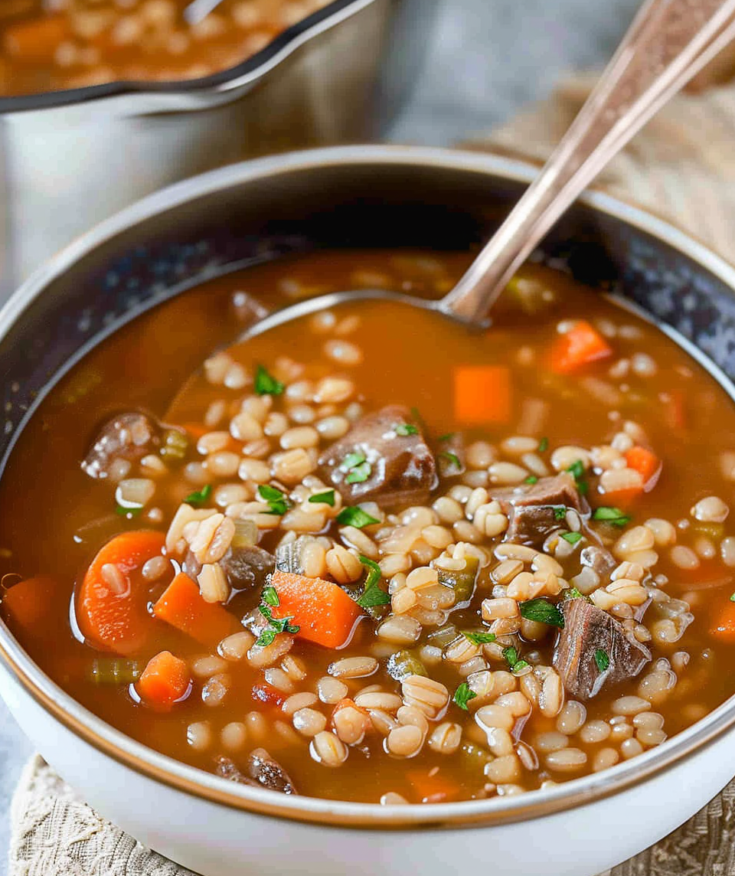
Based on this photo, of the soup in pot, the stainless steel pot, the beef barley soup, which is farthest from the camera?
the soup in pot

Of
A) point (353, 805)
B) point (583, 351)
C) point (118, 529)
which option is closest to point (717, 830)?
point (353, 805)

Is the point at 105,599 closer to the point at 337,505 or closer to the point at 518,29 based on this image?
the point at 337,505

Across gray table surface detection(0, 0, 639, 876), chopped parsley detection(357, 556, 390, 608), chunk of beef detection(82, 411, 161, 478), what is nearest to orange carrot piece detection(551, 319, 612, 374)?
chopped parsley detection(357, 556, 390, 608)

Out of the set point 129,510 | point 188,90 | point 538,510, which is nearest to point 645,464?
point 538,510

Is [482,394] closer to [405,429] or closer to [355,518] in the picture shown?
[405,429]

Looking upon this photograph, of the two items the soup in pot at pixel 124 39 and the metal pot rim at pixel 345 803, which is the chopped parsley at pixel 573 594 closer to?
the metal pot rim at pixel 345 803

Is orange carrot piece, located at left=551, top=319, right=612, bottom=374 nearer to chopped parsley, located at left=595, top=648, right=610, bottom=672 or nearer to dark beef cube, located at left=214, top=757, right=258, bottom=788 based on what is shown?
chopped parsley, located at left=595, top=648, right=610, bottom=672
